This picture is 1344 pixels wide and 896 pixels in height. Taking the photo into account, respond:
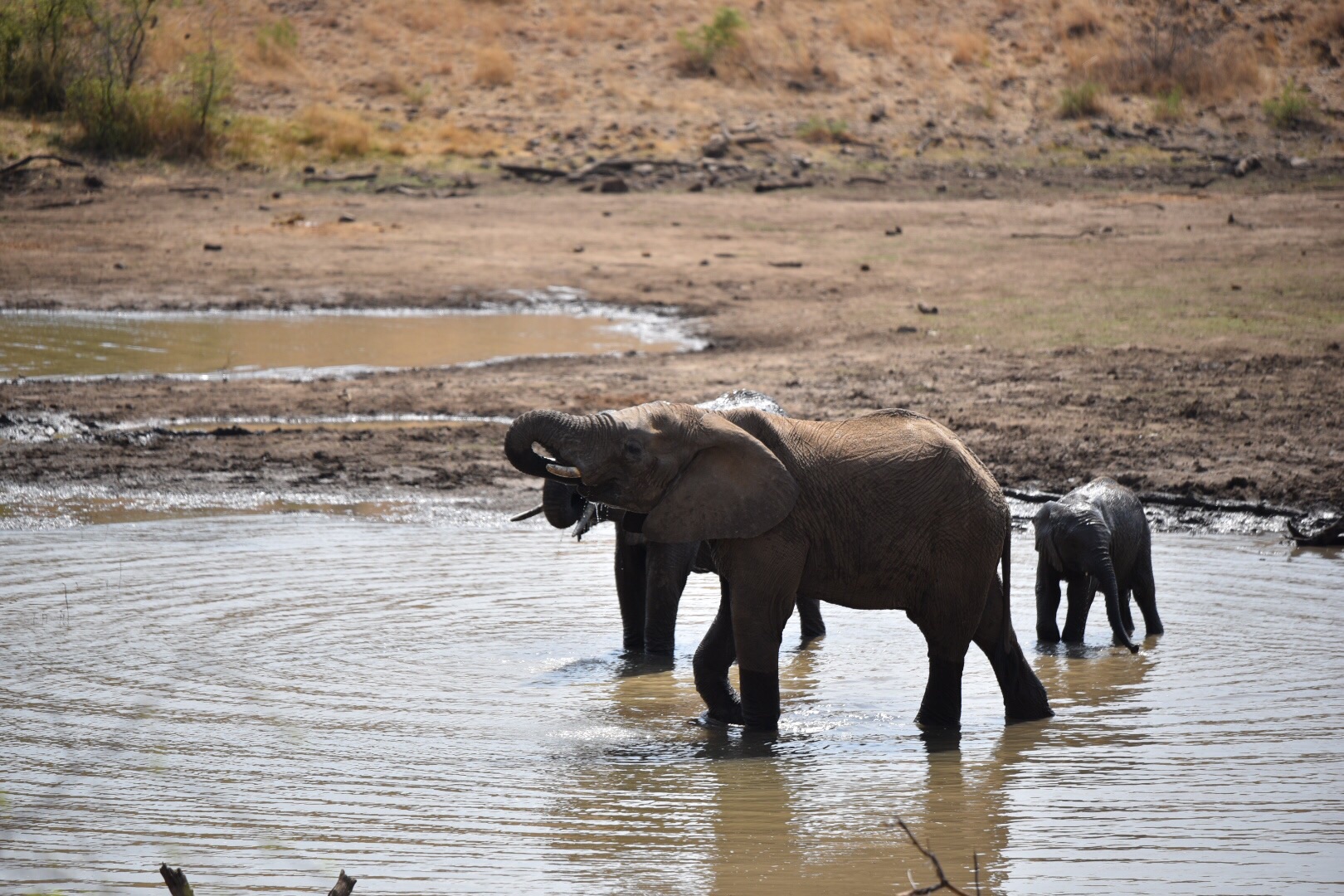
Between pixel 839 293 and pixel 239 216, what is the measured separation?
875cm

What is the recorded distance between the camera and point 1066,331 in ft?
50.9

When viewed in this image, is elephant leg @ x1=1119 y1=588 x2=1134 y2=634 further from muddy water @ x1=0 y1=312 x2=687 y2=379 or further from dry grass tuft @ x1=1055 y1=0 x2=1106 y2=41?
dry grass tuft @ x1=1055 y1=0 x2=1106 y2=41

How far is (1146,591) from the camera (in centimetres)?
809

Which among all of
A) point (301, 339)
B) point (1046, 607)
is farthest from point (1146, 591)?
point (301, 339)

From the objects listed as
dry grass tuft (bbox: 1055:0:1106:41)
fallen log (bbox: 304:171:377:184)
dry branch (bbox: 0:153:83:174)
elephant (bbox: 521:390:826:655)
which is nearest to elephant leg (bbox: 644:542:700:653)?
elephant (bbox: 521:390:826:655)

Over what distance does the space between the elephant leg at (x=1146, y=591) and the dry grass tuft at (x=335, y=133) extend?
70.5ft

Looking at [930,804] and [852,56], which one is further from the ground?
[852,56]

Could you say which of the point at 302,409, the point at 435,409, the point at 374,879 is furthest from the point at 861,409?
the point at 374,879

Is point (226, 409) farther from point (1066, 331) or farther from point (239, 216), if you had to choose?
point (239, 216)

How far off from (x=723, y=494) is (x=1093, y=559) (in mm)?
2477

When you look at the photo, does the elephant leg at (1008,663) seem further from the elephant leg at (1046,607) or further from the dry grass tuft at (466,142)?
the dry grass tuft at (466,142)

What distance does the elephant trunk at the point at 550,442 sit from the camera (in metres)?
5.75

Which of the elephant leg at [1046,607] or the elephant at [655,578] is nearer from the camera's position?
the elephant at [655,578]

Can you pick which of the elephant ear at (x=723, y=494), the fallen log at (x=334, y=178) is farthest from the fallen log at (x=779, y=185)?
the elephant ear at (x=723, y=494)
